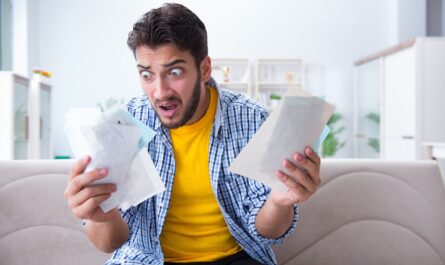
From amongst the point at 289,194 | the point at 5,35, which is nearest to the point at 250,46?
the point at 5,35

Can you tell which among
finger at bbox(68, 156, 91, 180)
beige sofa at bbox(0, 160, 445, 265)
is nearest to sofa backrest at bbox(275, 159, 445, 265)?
beige sofa at bbox(0, 160, 445, 265)

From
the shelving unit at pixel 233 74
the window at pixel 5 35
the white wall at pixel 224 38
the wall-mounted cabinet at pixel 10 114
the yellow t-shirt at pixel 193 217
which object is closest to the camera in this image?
the yellow t-shirt at pixel 193 217

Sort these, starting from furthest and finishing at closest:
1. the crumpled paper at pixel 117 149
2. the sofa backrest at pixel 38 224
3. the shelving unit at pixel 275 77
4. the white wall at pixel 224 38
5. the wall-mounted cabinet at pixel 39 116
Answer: the white wall at pixel 224 38 → the shelving unit at pixel 275 77 → the wall-mounted cabinet at pixel 39 116 → the sofa backrest at pixel 38 224 → the crumpled paper at pixel 117 149

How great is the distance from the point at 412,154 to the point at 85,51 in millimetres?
5102

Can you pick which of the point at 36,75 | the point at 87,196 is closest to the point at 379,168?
the point at 87,196

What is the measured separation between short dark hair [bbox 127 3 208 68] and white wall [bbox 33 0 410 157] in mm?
6254

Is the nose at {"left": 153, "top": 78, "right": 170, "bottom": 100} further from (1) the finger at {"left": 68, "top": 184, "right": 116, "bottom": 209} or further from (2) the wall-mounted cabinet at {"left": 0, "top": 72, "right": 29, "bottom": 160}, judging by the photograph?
(2) the wall-mounted cabinet at {"left": 0, "top": 72, "right": 29, "bottom": 160}

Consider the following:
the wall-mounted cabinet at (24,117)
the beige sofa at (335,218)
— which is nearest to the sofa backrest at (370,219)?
the beige sofa at (335,218)

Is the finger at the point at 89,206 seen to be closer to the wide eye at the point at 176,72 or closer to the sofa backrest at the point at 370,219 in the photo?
the wide eye at the point at 176,72

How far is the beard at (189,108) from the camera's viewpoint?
123 cm

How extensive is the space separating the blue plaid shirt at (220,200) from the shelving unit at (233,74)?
5.55m

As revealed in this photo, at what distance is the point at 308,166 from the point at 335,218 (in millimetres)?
550

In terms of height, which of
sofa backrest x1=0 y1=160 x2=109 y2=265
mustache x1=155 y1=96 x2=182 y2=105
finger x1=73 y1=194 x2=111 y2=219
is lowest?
sofa backrest x1=0 y1=160 x2=109 y2=265

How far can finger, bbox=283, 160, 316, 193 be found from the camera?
104 centimetres
